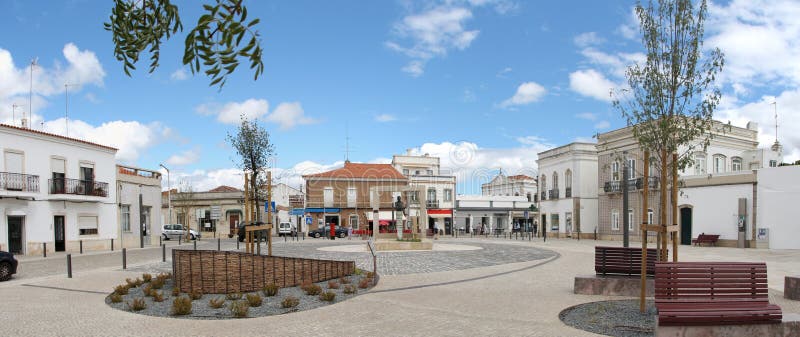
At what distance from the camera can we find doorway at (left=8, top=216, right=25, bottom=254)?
87.8ft

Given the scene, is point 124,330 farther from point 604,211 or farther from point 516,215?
point 516,215

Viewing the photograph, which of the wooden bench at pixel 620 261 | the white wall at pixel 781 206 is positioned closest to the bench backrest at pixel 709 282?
the wooden bench at pixel 620 261

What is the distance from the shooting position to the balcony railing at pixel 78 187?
29.2 meters

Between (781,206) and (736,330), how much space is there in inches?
1043

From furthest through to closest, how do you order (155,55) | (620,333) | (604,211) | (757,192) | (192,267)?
(604,211) < (757,192) < (192,267) < (620,333) < (155,55)

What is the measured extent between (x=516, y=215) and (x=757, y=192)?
117ft

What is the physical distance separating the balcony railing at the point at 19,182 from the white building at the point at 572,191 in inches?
1429

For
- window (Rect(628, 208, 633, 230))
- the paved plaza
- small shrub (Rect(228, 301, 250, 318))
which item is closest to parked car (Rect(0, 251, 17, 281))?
the paved plaza

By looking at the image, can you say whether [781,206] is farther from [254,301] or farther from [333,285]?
[254,301]

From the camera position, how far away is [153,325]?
8.43 metres

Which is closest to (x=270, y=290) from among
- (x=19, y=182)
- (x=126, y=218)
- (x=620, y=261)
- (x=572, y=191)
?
(x=620, y=261)

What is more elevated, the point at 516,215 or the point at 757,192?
the point at 757,192

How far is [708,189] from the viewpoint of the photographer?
3219cm

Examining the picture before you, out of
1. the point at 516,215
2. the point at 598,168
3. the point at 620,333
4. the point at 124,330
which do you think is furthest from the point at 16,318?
the point at 516,215
